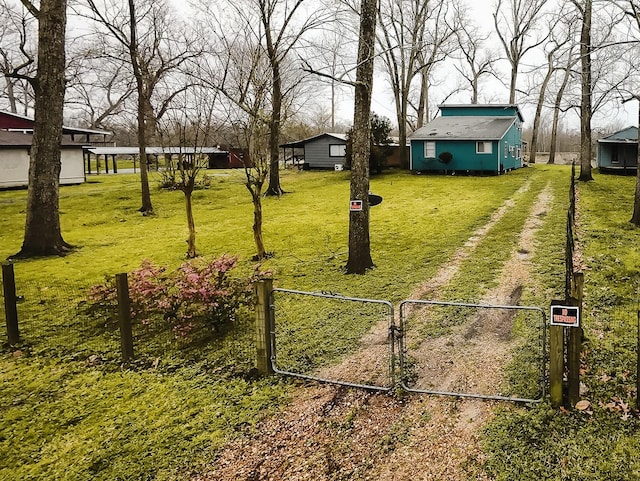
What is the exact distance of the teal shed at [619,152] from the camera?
28.8 metres

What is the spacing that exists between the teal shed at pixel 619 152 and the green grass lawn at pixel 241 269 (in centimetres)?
553

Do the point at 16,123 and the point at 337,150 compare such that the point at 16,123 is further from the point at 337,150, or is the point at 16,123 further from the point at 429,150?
the point at 429,150

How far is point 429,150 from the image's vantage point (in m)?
30.6

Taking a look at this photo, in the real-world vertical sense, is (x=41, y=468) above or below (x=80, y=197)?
below

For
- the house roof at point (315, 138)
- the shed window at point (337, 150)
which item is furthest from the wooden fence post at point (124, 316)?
the shed window at point (337, 150)

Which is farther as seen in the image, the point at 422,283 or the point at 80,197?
the point at 80,197

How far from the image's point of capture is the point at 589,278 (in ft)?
28.2

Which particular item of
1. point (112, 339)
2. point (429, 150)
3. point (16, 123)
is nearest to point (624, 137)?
point (429, 150)

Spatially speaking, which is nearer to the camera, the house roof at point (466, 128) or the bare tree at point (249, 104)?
the bare tree at point (249, 104)

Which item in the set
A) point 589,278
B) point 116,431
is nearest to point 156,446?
point 116,431

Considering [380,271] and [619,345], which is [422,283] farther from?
[619,345]

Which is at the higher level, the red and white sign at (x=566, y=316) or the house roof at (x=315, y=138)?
the house roof at (x=315, y=138)

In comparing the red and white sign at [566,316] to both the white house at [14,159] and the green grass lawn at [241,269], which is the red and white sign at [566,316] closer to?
the green grass lawn at [241,269]

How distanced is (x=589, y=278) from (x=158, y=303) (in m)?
7.14
